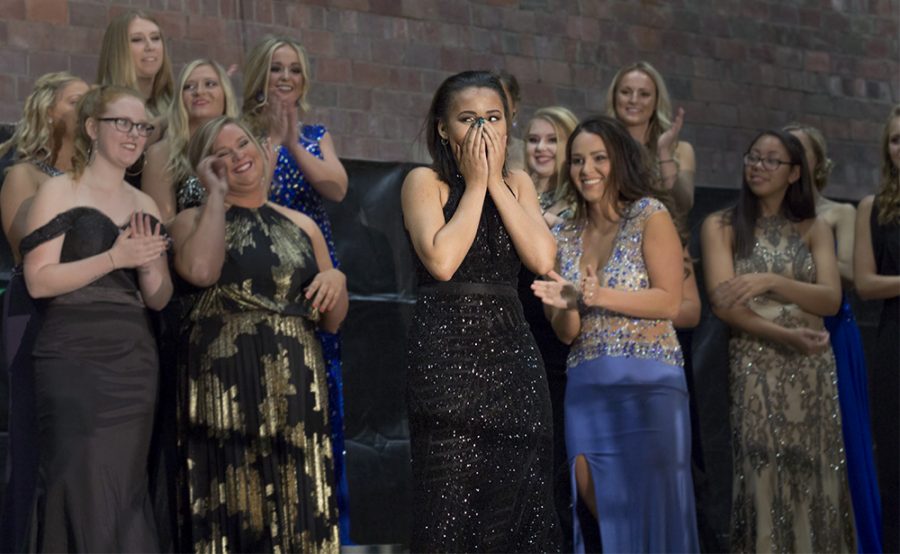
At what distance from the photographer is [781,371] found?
5.59 metres

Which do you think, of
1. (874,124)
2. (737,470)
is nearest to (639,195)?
(737,470)

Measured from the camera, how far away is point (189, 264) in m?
4.84

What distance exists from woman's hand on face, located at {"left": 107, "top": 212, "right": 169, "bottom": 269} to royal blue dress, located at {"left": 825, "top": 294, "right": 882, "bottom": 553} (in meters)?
2.69

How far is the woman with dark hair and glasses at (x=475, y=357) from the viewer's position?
3.69 meters

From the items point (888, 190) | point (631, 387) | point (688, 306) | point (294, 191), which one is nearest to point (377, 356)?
point (294, 191)

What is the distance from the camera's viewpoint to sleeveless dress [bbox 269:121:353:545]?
5258 millimetres

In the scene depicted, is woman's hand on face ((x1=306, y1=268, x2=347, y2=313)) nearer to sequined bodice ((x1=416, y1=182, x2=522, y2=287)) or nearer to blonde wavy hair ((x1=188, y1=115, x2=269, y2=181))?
blonde wavy hair ((x1=188, y1=115, x2=269, y2=181))

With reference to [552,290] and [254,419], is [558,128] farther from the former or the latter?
[254,419]

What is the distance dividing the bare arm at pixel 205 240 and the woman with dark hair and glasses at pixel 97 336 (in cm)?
9

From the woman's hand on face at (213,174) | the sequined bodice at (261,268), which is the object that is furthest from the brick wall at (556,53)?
the sequined bodice at (261,268)

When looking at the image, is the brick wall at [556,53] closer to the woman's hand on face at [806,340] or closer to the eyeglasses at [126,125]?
the eyeglasses at [126,125]

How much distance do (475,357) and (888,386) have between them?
9.00 ft

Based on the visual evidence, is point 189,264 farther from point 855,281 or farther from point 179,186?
point 855,281

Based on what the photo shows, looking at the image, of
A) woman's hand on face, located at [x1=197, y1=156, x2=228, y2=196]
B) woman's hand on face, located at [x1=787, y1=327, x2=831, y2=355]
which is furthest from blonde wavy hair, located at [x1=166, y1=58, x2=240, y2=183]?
woman's hand on face, located at [x1=787, y1=327, x2=831, y2=355]
